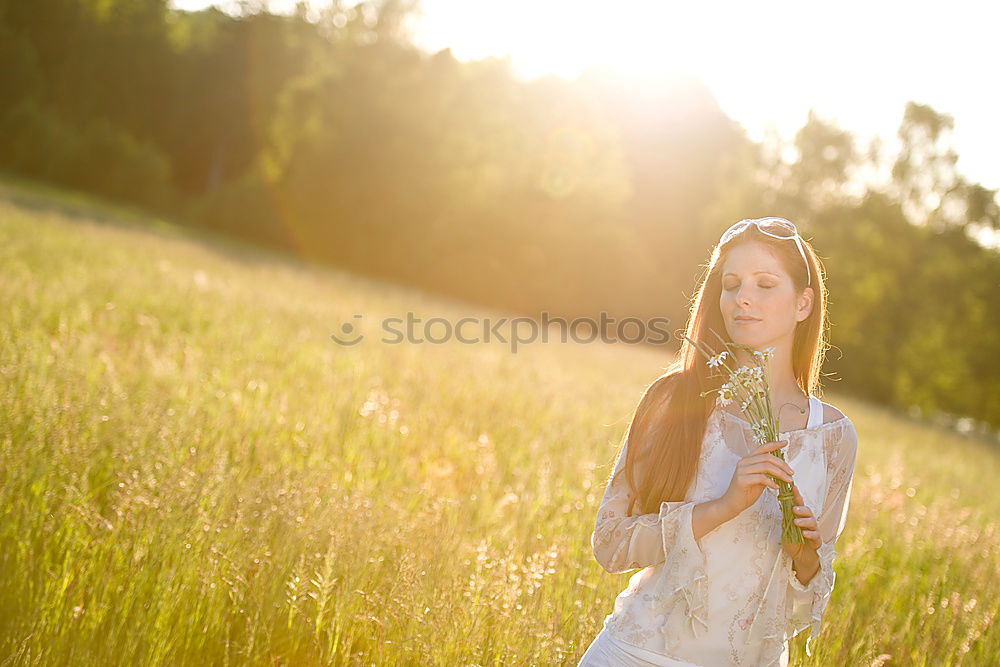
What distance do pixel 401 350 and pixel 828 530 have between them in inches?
370

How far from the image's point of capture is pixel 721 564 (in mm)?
2219

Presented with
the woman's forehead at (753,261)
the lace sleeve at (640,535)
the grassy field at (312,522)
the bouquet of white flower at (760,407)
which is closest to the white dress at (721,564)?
the lace sleeve at (640,535)

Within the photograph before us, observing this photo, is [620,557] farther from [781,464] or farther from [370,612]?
[370,612]

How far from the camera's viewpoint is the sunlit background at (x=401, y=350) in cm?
303

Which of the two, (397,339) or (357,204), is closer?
(397,339)

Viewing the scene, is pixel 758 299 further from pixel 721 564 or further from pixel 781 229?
pixel 721 564

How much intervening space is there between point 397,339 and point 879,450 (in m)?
7.47

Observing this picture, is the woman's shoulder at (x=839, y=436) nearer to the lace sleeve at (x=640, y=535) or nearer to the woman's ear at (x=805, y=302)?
the woman's ear at (x=805, y=302)

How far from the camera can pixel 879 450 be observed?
12.2m

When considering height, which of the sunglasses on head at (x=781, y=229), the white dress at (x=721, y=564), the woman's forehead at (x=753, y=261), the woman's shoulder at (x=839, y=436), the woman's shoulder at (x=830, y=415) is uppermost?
the sunglasses on head at (x=781, y=229)

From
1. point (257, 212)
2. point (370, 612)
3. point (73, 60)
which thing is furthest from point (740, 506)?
point (73, 60)

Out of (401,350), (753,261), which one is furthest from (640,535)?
(401,350)

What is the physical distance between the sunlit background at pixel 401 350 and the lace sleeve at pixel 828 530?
Answer: 0.42m

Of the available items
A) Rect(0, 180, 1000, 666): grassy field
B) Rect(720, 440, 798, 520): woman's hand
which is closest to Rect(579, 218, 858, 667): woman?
Rect(720, 440, 798, 520): woman's hand
